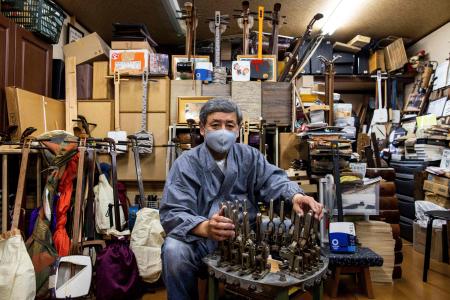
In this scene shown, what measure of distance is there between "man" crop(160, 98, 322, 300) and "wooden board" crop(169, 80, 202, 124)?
182cm

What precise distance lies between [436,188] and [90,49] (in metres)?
3.95

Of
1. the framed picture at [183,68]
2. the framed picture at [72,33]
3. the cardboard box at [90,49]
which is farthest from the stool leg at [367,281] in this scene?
the framed picture at [72,33]

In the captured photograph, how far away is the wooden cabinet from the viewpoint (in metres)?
2.81

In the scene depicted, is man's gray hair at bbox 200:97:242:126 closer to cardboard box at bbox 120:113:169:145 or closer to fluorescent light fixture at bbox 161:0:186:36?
cardboard box at bbox 120:113:169:145

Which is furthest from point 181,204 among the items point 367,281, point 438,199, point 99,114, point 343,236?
point 438,199

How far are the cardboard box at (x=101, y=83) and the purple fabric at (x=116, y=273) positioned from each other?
1941mm

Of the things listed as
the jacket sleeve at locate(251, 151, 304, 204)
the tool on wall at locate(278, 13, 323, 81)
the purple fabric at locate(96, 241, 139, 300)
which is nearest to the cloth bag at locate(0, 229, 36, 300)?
the purple fabric at locate(96, 241, 139, 300)

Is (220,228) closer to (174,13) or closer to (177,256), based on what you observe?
(177,256)

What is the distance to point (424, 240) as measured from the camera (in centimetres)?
335

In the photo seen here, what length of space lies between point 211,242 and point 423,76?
175 inches

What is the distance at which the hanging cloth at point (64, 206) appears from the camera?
2232mm

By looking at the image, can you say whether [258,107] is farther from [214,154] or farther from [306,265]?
[306,265]

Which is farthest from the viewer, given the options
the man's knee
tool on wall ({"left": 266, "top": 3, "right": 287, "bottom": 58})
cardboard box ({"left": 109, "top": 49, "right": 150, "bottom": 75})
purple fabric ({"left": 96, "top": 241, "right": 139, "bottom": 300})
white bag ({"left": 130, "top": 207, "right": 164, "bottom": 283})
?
tool on wall ({"left": 266, "top": 3, "right": 287, "bottom": 58})

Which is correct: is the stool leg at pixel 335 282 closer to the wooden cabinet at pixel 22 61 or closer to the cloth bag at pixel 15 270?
the cloth bag at pixel 15 270
